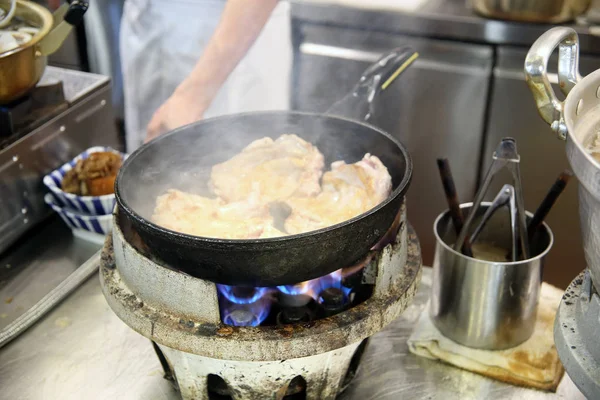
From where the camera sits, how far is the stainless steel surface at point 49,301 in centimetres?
164

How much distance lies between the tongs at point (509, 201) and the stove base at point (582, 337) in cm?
27

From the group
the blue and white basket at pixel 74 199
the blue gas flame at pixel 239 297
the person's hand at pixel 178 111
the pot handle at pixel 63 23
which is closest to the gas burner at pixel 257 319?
the blue gas flame at pixel 239 297

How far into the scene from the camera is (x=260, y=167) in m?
1.66

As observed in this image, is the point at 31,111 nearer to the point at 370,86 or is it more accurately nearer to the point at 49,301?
the point at 49,301

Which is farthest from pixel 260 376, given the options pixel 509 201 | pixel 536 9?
pixel 536 9

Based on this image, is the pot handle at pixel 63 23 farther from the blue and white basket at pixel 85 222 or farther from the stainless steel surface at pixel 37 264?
the stainless steel surface at pixel 37 264

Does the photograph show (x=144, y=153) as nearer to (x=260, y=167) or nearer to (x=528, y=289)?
(x=260, y=167)

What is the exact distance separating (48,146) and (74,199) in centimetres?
21

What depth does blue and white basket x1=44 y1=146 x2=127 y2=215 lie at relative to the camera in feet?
6.35

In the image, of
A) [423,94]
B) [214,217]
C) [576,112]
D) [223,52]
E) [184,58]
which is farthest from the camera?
[184,58]

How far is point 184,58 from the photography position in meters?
3.24

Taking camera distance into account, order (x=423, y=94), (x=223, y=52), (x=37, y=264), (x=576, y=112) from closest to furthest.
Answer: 1. (x=576, y=112)
2. (x=37, y=264)
3. (x=223, y=52)
4. (x=423, y=94)

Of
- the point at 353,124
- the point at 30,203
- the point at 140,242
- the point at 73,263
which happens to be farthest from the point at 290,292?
the point at 30,203

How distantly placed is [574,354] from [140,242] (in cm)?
98
